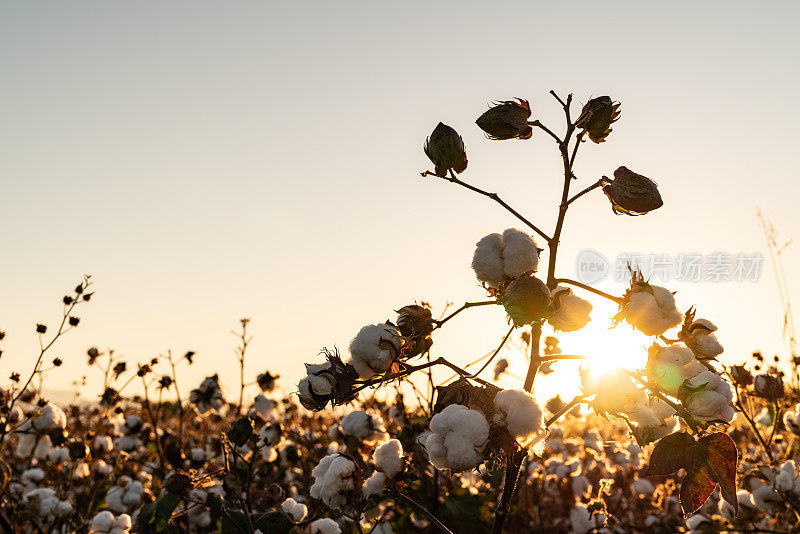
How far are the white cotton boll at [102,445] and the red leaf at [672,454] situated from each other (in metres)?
5.16

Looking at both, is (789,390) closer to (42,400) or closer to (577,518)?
(577,518)

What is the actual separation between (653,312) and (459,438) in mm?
588

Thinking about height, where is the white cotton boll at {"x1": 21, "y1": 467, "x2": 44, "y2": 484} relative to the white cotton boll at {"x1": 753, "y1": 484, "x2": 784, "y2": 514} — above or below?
below

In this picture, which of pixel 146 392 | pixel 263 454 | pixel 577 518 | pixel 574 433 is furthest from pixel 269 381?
pixel 574 433

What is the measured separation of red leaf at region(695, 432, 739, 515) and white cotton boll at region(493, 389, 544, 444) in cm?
48

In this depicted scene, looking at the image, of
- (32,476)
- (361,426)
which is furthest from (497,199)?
(32,476)

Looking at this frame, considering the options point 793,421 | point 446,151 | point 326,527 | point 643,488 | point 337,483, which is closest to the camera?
point 446,151

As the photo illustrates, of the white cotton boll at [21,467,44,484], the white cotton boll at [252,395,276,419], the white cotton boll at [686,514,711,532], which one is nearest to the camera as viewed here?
the white cotton boll at [686,514,711,532]

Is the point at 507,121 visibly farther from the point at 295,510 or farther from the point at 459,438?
the point at 295,510

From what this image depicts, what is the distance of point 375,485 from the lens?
1.95m

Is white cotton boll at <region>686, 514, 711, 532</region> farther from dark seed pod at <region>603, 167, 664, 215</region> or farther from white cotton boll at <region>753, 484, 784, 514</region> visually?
dark seed pod at <region>603, 167, 664, 215</region>

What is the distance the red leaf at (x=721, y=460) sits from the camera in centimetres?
156

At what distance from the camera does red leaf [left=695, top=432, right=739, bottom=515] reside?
1562mm

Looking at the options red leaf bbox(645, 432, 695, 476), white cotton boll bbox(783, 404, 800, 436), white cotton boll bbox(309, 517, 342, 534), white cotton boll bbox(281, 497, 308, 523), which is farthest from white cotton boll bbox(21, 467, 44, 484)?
white cotton boll bbox(783, 404, 800, 436)
